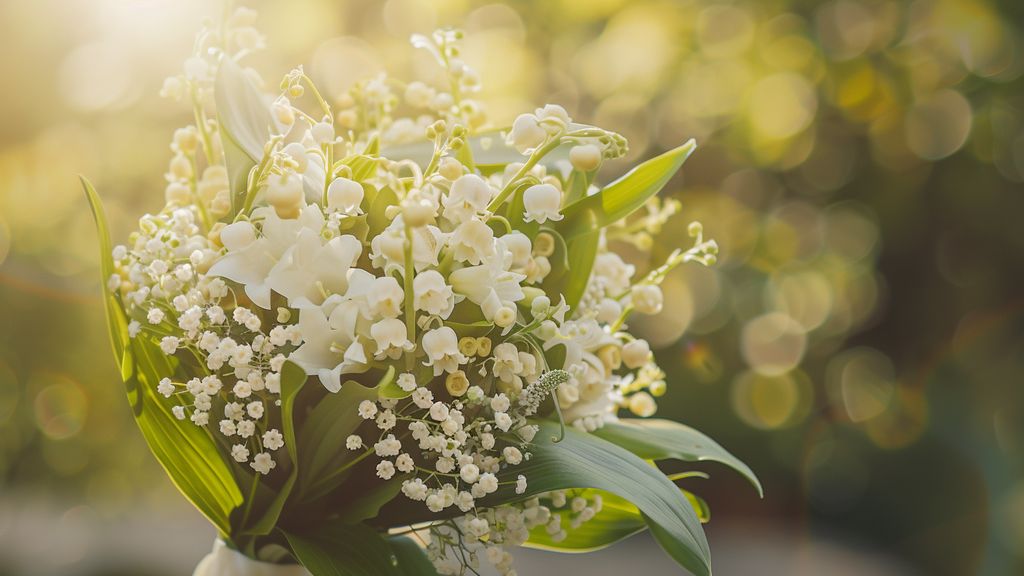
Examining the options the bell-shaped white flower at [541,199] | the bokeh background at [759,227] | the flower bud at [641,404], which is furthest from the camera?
the bokeh background at [759,227]

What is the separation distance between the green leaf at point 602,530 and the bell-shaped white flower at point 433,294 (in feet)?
1.08

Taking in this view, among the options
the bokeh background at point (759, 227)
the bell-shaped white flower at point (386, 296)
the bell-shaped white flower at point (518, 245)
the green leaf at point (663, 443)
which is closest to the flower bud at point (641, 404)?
the green leaf at point (663, 443)

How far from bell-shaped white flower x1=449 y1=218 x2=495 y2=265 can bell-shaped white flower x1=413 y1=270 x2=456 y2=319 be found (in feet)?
0.09

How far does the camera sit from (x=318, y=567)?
0.71 meters

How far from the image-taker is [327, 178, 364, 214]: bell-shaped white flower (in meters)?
0.65

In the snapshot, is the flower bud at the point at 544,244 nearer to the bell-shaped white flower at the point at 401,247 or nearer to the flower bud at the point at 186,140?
the bell-shaped white flower at the point at 401,247

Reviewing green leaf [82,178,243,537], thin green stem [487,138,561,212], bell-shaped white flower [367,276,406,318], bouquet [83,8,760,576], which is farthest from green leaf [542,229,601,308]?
green leaf [82,178,243,537]

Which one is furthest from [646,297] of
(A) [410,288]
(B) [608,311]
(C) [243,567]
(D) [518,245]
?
(C) [243,567]

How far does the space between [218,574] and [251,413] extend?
25 cm

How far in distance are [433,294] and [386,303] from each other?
0.12 ft

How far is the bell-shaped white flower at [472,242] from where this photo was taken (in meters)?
0.65

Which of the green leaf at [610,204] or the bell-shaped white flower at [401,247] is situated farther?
the green leaf at [610,204]

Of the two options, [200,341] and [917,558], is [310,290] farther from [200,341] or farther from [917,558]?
[917,558]

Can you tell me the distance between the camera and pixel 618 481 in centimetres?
68
